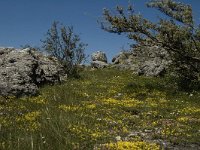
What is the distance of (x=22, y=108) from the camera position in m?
21.8

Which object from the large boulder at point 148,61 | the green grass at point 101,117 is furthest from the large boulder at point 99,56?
the green grass at point 101,117

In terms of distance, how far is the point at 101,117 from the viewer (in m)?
19.8

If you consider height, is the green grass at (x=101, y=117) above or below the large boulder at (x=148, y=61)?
below

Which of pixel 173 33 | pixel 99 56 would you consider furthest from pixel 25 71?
pixel 99 56

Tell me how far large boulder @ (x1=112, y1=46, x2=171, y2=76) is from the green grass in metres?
2.13

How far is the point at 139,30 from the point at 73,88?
20.9 ft

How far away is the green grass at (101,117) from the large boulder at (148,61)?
2.13m

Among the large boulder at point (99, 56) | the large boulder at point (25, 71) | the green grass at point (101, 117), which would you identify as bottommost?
the green grass at point (101, 117)

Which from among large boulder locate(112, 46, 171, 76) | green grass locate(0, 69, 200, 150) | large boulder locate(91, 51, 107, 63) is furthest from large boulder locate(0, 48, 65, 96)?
large boulder locate(91, 51, 107, 63)

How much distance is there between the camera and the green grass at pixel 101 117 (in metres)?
12.5

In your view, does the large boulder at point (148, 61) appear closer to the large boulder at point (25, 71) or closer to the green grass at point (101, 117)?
the green grass at point (101, 117)

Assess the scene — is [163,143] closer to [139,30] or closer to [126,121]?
[126,121]

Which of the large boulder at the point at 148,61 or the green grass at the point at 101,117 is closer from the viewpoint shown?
the green grass at the point at 101,117

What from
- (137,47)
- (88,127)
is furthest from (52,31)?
(88,127)
